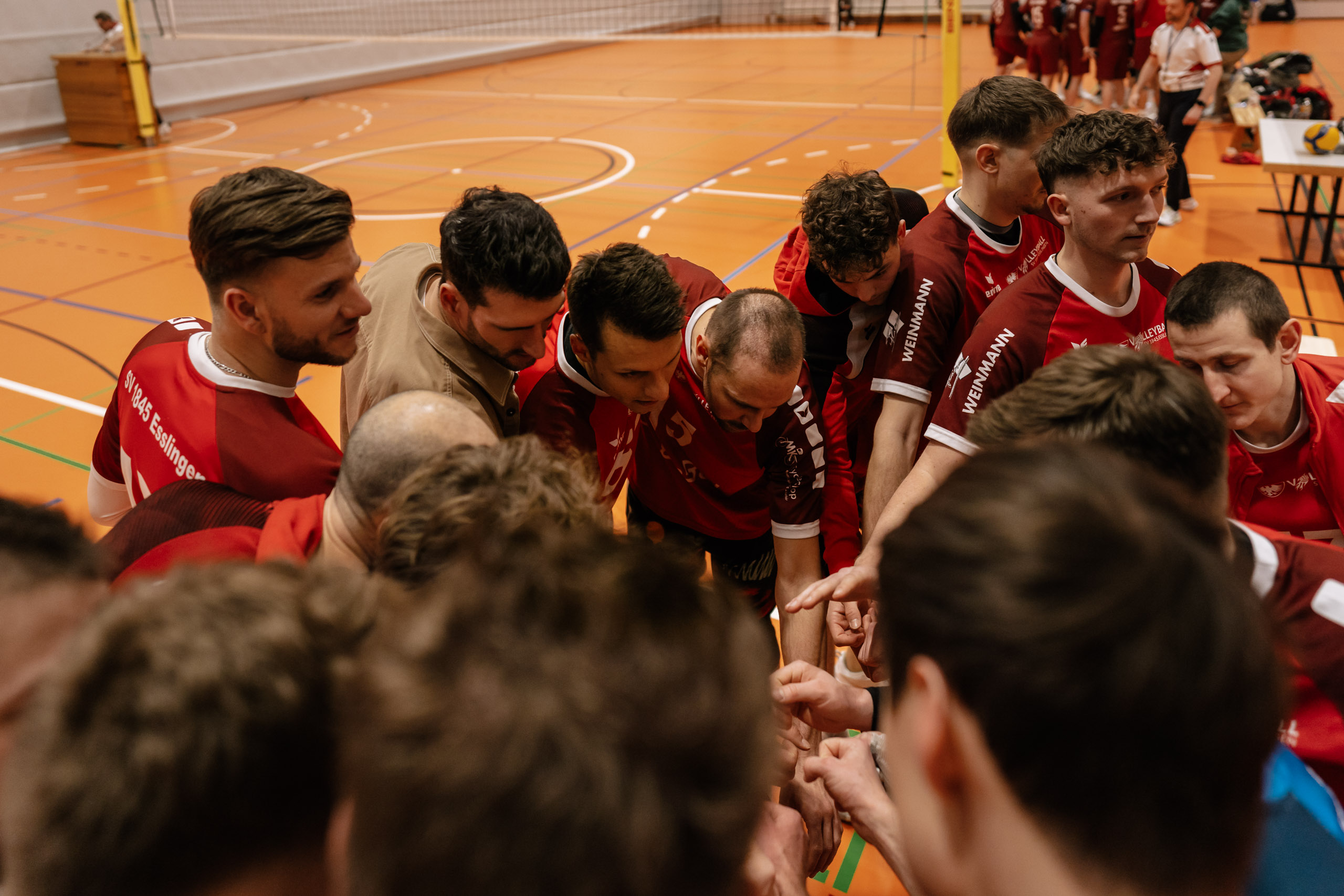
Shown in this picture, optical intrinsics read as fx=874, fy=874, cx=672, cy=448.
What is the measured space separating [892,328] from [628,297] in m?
1.26

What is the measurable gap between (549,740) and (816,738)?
8.18ft

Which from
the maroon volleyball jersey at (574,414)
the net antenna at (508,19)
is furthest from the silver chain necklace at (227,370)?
the net antenna at (508,19)

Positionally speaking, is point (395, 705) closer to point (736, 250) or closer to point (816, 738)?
point (816, 738)

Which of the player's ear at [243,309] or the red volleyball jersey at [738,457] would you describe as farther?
the red volleyball jersey at [738,457]

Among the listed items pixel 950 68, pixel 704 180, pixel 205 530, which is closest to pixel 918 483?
pixel 205 530

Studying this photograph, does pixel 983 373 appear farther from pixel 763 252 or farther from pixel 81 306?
pixel 81 306

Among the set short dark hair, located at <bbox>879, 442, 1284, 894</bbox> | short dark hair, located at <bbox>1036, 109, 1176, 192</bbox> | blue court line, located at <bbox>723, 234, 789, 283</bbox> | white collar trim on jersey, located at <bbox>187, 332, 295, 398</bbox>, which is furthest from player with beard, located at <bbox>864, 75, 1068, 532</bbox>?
blue court line, located at <bbox>723, 234, 789, 283</bbox>

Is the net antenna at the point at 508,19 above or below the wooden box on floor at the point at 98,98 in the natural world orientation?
above

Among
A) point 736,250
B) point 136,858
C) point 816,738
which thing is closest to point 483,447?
point 136,858

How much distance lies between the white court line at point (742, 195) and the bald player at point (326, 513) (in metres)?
8.96

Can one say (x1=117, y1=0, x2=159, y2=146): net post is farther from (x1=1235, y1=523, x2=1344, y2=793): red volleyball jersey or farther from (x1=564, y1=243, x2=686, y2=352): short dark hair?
(x1=1235, y1=523, x2=1344, y2=793): red volleyball jersey

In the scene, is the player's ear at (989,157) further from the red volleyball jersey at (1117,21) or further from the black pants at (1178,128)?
the red volleyball jersey at (1117,21)

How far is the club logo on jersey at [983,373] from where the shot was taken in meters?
3.01

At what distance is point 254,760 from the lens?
2.57ft
